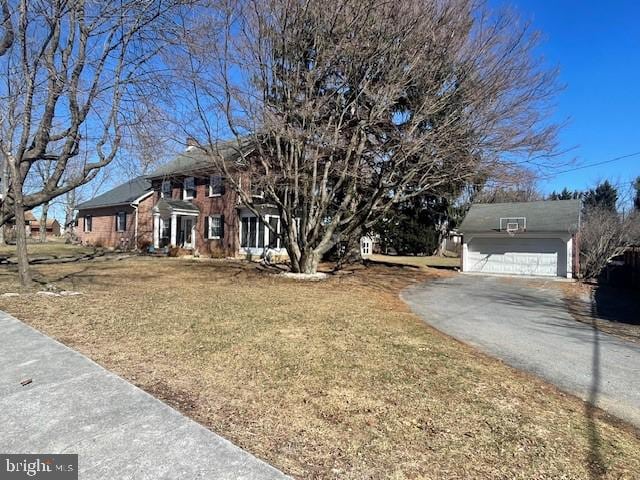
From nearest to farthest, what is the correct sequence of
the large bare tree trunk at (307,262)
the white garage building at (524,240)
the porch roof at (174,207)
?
the large bare tree trunk at (307,262) < the white garage building at (524,240) < the porch roof at (174,207)

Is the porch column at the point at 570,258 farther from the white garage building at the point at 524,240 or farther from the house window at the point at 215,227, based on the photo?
the house window at the point at 215,227

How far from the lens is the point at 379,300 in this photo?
1104cm

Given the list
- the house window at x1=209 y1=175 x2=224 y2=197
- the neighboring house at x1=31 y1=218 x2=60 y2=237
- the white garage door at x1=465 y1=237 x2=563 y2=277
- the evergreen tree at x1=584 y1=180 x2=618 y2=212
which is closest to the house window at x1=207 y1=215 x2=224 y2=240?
the house window at x1=209 y1=175 x2=224 y2=197

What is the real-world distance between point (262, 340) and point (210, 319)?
1602mm

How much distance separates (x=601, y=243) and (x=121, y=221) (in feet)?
92.8

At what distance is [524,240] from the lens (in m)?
21.7

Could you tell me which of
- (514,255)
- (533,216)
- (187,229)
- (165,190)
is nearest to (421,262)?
(514,255)

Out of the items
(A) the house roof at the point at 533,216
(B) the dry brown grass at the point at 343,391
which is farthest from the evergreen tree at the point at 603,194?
(B) the dry brown grass at the point at 343,391

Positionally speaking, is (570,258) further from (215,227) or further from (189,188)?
(189,188)

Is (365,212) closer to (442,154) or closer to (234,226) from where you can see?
(442,154)

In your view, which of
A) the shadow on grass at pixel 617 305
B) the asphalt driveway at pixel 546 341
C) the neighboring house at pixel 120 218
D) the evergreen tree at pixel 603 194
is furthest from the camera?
the evergreen tree at pixel 603 194

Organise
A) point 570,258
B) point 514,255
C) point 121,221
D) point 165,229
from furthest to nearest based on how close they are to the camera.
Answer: point 121,221 → point 165,229 → point 514,255 → point 570,258

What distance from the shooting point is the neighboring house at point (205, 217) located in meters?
22.9

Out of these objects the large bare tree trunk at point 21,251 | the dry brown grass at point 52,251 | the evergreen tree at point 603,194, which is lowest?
the dry brown grass at point 52,251
